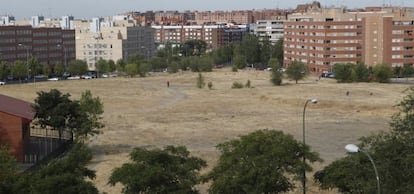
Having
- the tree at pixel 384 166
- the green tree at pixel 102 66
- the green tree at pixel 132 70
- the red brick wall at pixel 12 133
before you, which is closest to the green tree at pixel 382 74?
the green tree at pixel 132 70

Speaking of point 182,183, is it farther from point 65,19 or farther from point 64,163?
point 65,19

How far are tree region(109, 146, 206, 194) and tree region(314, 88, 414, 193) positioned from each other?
4.34 m

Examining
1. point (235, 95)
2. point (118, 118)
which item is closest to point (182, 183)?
point (118, 118)

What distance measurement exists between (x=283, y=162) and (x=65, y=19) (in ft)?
551

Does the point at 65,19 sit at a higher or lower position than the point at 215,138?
higher

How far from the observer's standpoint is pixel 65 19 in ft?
591

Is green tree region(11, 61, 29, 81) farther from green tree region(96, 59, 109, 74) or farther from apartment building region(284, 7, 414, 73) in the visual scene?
apartment building region(284, 7, 414, 73)

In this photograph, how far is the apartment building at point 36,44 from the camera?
4306 inches

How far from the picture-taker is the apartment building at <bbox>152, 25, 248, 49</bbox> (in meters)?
179

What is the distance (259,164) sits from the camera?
748 inches

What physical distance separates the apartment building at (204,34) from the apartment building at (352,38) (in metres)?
64.9

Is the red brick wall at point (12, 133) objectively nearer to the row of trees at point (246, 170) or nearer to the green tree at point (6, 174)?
the green tree at point (6, 174)

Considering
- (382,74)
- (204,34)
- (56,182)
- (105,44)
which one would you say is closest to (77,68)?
(105,44)

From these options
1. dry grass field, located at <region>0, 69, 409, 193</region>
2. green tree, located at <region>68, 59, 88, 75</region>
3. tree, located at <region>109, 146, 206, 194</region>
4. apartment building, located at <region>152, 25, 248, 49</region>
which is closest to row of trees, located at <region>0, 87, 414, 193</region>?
tree, located at <region>109, 146, 206, 194</region>
